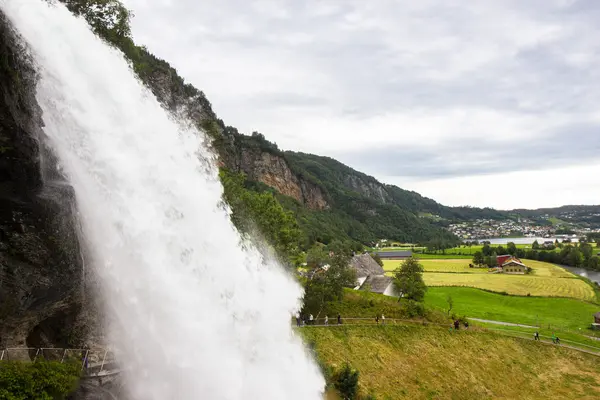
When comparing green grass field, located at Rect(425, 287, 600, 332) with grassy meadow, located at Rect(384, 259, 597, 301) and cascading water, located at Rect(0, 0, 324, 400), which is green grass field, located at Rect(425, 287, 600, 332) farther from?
cascading water, located at Rect(0, 0, 324, 400)

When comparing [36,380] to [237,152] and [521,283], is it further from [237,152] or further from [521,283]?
[237,152]

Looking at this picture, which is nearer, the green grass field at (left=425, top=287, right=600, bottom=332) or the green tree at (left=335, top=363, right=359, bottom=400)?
the green tree at (left=335, top=363, right=359, bottom=400)

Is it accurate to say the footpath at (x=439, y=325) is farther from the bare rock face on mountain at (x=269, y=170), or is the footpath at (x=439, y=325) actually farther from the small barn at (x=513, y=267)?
the bare rock face on mountain at (x=269, y=170)

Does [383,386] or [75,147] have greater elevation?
[75,147]

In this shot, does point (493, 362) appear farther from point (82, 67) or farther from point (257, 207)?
point (82, 67)

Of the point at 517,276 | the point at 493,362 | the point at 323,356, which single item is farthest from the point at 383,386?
the point at 517,276

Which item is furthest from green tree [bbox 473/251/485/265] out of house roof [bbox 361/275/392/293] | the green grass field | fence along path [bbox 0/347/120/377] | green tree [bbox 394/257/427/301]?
fence along path [bbox 0/347/120/377]

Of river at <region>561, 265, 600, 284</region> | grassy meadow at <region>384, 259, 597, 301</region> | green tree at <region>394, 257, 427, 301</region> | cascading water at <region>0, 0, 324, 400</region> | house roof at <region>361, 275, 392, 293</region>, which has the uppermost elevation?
cascading water at <region>0, 0, 324, 400</region>
